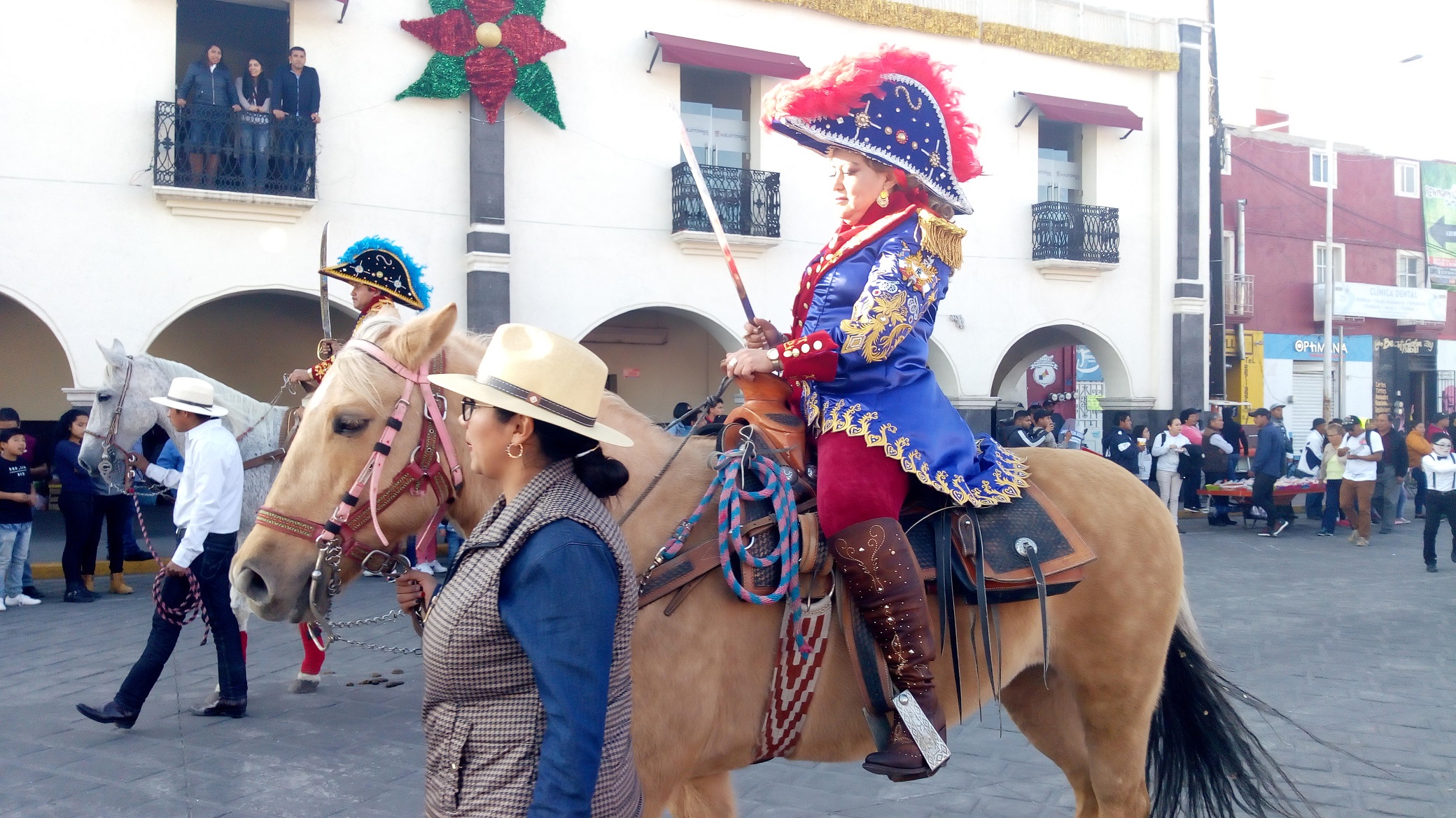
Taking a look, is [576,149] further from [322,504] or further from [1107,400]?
[322,504]

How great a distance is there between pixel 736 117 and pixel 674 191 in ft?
5.94

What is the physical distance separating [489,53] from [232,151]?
312 cm

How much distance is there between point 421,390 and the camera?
2.71 meters

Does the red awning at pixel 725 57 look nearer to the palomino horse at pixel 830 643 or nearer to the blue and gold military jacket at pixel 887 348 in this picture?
the palomino horse at pixel 830 643

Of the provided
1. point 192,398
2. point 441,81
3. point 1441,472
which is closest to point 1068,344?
point 1441,472

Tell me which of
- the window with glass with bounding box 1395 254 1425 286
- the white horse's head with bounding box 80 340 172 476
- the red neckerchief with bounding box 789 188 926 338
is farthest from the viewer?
the window with glass with bounding box 1395 254 1425 286

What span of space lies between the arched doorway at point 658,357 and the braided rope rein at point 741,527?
43.3 ft

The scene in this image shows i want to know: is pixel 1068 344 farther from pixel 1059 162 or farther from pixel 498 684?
pixel 498 684

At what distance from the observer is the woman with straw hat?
5.70ft

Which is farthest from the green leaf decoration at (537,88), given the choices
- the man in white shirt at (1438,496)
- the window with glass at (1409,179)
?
the window with glass at (1409,179)

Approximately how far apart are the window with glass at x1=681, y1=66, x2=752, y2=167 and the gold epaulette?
11088mm

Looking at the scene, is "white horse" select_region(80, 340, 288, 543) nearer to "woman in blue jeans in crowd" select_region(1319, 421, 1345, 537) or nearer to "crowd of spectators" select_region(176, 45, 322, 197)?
"crowd of spectators" select_region(176, 45, 322, 197)

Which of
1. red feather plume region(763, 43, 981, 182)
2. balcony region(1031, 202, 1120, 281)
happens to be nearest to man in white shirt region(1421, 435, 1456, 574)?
balcony region(1031, 202, 1120, 281)

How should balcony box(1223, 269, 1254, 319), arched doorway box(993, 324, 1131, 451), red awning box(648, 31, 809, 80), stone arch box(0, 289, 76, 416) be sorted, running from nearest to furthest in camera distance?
1. red awning box(648, 31, 809, 80)
2. stone arch box(0, 289, 76, 416)
3. arched doorway box(993, 324, 1131, 451)
4. balcony box(1223, 269, 1254, 319)
